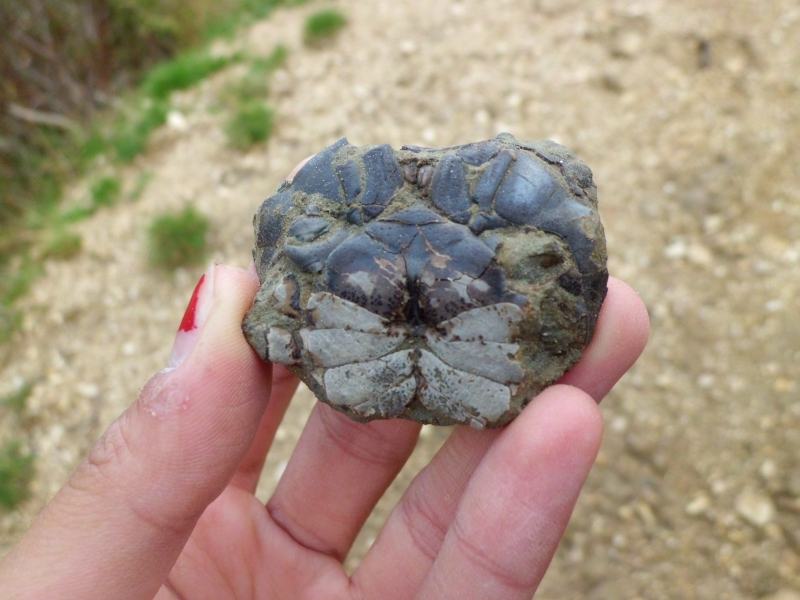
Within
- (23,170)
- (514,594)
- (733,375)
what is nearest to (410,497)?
(514,594)

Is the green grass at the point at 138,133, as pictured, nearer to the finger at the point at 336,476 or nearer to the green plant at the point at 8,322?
the green plant at the point at 8,322

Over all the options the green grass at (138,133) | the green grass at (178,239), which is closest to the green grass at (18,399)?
the green grass at (178,239)

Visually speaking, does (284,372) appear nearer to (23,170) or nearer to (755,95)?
(755,95)

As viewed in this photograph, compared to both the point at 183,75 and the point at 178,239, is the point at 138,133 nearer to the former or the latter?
the point at 183,75

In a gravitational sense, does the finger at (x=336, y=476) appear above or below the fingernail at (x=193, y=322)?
below

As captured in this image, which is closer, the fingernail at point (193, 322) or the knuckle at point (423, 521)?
the fingernail at point (193, 322)

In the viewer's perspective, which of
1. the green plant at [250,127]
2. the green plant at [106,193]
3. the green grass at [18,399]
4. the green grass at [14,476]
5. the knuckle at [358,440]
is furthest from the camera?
the green plant at [106,193]

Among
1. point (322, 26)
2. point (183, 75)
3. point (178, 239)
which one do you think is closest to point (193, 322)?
point (178, 239)
